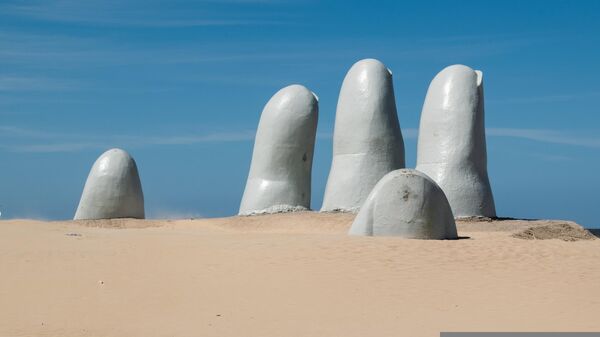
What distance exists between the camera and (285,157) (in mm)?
21625

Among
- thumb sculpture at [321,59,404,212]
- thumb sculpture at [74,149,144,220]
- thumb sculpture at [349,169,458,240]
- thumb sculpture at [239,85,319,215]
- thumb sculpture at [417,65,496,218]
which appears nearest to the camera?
thumb sculpture at [349,169,458,240]

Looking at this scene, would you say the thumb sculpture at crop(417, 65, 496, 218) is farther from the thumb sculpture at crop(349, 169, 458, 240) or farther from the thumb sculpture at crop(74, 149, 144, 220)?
the thumb sculpture at crop(74, 149, 144, 220)

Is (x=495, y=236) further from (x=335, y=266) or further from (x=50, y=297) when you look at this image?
(x=50, y=297)

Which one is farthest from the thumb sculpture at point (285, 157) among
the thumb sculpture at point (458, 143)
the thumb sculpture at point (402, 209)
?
the thumb sculpture at point (402, 209)

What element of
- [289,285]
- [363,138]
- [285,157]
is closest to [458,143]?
[363,138]

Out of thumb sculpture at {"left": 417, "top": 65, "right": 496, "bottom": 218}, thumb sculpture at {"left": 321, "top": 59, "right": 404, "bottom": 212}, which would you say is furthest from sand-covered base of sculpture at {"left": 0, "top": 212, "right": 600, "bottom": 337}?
thumb sculpture at {"left": 321, "top": 59, "right": 404, "bottom": 212}

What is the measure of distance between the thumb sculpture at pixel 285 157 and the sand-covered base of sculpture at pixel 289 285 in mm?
5501

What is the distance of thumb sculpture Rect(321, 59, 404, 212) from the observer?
20359 millimetres

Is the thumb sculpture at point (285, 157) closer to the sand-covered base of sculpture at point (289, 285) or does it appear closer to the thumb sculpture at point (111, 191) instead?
the thumb sculpture at point (111, 191)

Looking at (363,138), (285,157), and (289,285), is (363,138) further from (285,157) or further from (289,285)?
(289,285)

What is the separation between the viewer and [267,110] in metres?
22.1

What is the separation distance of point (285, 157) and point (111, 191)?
4.71 metres

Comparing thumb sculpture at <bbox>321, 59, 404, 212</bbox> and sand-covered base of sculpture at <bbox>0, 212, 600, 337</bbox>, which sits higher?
thumb sculpture at <bbox>321, 59, 404, 212</bbox>

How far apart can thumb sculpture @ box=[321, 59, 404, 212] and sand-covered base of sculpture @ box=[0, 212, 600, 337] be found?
15.3 ft
